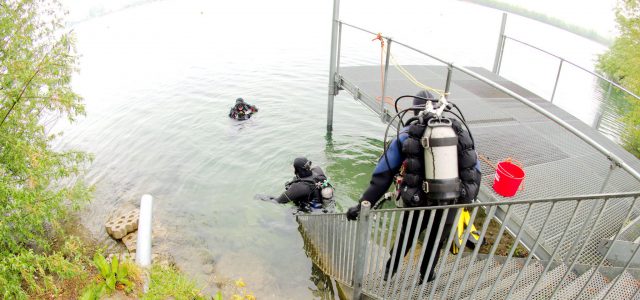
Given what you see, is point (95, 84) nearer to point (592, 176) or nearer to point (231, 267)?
point (231, 267)

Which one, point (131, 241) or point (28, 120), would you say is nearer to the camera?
point (28, 120)

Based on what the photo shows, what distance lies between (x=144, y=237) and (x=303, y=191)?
2257 mm

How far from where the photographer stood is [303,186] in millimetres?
5566

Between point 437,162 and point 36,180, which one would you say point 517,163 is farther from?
point 36,180

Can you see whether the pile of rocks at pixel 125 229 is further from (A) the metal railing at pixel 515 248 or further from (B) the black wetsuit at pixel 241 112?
(B) the black wetsuit at pixel 241 112

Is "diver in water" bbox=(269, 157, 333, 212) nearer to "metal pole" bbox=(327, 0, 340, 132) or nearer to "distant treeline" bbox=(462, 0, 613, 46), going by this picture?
"metal pole" bbox=(327, 0, 340, 132)

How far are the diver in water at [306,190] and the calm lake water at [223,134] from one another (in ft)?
1.95

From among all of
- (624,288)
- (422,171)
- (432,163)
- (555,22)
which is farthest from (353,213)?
(555,22)

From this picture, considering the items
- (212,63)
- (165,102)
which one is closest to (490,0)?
(212,63)

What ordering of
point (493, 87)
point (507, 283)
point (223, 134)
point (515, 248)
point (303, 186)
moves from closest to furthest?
point (515, 248), point (507, 283), point (303, 186), point (493, 87), point (223, 134)

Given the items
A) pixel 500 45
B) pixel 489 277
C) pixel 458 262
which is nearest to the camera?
pixel 458 262

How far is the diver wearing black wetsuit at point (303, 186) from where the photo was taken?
219 inches

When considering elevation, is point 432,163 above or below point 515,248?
above

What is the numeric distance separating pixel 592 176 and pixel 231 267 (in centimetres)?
479
